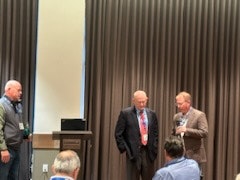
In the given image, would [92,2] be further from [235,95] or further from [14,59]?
[235,95]

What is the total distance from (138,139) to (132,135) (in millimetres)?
92

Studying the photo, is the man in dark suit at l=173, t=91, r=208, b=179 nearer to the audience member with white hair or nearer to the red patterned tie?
the red patterned tie

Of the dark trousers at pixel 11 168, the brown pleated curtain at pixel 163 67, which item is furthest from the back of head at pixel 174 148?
the brown pleated curtain at pixel 163 67

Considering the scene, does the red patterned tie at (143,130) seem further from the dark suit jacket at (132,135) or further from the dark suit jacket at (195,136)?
the dark suit jacket at (195,136)

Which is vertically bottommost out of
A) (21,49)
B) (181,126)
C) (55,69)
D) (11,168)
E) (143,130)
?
(11,168)

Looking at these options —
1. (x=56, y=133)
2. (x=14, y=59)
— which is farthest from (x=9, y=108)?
(x=14, y=59)

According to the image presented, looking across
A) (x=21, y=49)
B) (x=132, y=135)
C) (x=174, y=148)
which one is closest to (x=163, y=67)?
(x=132, y=135)

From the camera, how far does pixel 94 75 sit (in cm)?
628

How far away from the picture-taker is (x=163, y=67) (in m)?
6.36

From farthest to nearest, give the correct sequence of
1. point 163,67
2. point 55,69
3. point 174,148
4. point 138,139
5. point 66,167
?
point 163,67 → point 55,69 → point 138,139 → point 174,148 → point 66,167

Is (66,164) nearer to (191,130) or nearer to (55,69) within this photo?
(191,130)

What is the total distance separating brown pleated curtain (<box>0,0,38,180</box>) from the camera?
6.12m

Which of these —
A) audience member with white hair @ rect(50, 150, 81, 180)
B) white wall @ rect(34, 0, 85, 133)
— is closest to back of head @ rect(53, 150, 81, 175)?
audience member with white hair @ rect(50, 150, 81, 180)

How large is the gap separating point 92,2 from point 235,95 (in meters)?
2.66
